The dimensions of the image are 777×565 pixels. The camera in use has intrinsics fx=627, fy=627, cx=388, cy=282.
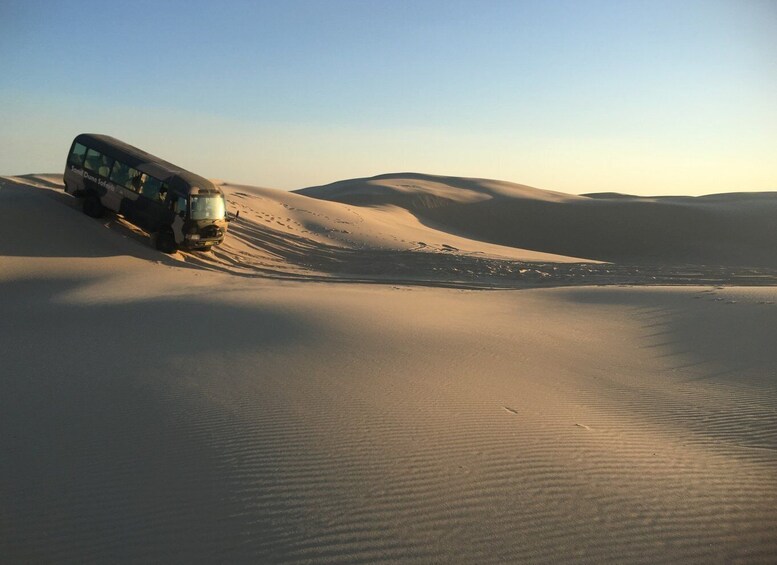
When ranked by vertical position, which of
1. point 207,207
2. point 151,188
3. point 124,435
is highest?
point 151,188

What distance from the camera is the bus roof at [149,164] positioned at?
677 inches

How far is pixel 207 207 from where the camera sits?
57.8 ft

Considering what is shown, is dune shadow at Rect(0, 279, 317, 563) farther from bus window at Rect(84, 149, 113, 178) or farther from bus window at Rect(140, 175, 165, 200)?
bus window at Rect(84, 149, 113, 178)

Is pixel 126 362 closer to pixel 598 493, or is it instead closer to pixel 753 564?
pixel 598 493

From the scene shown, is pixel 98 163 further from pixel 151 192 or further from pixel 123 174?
pixel 151 192

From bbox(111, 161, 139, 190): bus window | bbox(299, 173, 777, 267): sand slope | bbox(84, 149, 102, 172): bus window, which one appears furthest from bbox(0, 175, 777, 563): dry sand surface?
bbox(299, 173, 777, 267): sand slope

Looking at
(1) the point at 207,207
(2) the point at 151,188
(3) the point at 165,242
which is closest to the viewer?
(2) the point at 151,188

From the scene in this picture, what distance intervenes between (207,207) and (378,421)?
13.1 meters

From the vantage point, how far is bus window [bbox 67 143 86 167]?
18609 mm

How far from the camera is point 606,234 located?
132 feet

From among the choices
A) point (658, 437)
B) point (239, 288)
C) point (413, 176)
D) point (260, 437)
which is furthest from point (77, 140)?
point (413, 176)

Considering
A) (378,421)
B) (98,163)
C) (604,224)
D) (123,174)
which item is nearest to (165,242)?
(123,174)

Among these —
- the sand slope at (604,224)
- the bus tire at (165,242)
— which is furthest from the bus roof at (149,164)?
the sand slope at (604,224)

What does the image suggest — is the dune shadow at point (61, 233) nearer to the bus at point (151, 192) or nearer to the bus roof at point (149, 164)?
the bus at point (151, 192)
